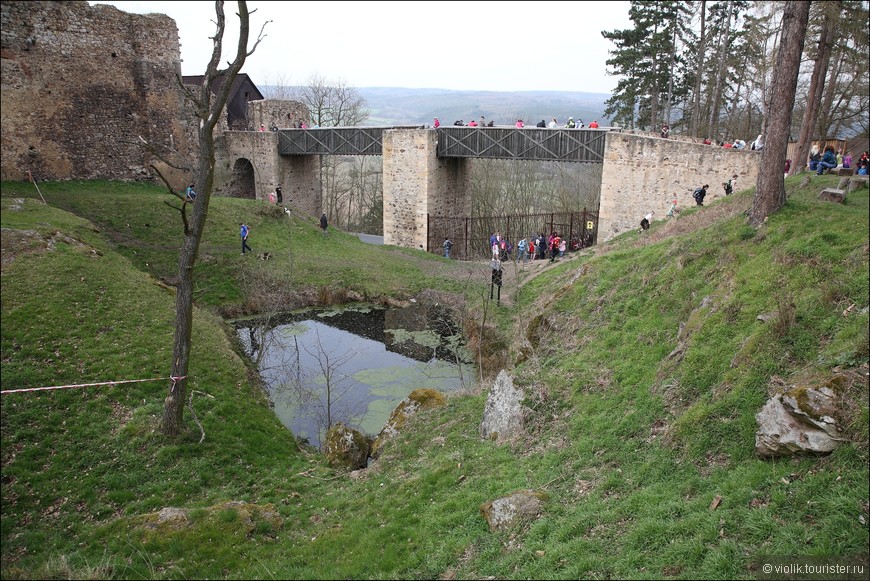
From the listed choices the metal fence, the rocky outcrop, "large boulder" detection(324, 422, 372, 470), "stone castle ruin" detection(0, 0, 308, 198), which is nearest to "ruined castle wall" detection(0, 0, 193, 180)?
"stone castle ruin" detection(0, 0, 308, 198)

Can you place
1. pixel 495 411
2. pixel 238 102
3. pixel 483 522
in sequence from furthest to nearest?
1. pixel 238 102
2. pixel 495 411
3. pixel 483 522

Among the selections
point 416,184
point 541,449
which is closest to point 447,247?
point 416,184

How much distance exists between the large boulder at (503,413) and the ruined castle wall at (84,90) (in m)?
15.1

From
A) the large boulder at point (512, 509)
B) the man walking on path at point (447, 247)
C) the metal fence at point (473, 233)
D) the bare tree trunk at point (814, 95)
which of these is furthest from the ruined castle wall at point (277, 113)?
the large boulder at point (512, 509)

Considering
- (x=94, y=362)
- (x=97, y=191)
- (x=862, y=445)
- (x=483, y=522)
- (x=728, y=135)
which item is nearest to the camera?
(x=862, y=445)

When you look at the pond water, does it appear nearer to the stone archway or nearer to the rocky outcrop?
the rocky outcrop

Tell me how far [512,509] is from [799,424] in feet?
8.68

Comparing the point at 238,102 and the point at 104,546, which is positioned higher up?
the point at 238,102

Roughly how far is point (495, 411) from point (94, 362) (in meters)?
6.77

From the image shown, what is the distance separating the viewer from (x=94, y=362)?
8.94 m

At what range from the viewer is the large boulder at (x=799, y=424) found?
413 centimetres

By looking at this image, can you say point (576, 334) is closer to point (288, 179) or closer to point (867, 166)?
point (867, 166)

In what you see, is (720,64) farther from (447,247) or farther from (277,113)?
(277,113)

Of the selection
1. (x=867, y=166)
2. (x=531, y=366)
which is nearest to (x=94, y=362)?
(x=531, y=366)
